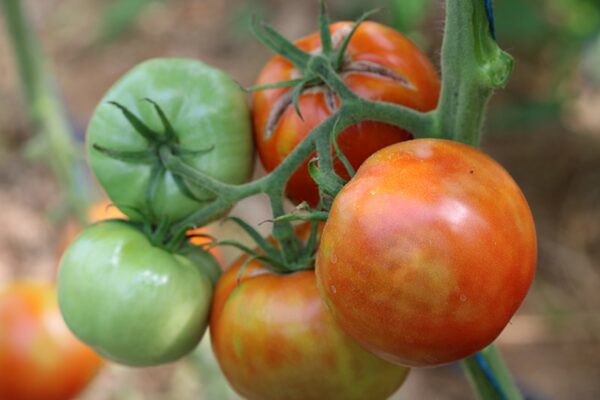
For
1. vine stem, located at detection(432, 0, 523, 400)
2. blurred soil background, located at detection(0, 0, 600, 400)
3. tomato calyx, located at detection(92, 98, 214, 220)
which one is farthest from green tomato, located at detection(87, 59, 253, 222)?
blurred soil background, located at detection(0, 0, 600, 400)

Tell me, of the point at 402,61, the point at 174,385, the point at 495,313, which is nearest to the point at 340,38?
the point at 402,61

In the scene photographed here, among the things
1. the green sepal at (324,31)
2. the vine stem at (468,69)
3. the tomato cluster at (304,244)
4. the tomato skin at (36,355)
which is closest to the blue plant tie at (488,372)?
the tomato cluster at (304,244)

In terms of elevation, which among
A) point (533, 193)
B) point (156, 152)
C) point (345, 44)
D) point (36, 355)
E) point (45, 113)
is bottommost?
point (533, 193)

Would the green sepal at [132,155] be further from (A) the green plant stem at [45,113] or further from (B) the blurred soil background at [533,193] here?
(B) the blurred soil background at [533,193]

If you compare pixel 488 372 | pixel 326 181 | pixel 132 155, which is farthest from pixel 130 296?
pixel 488 372

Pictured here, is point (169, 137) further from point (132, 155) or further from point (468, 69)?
point (468, 69)

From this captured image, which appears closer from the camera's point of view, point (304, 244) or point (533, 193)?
point (304, 244)
